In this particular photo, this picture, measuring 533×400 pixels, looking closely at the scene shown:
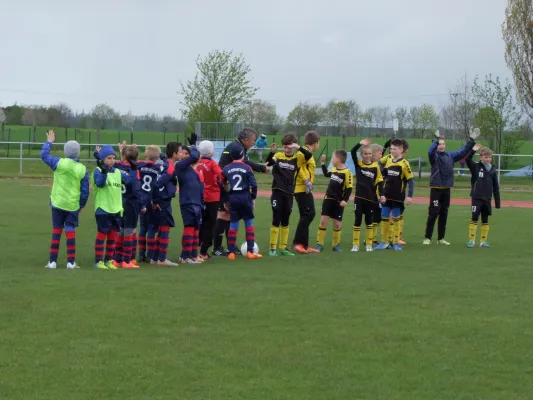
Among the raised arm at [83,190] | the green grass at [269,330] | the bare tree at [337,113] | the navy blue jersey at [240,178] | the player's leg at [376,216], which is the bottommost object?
the green grass at [269,330]

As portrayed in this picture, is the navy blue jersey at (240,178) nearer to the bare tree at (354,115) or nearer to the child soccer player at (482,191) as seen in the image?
the child soccer player at (482,191)

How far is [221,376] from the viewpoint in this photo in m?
5.93

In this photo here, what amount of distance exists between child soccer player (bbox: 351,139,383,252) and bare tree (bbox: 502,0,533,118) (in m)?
34.9

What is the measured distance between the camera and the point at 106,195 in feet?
36.4

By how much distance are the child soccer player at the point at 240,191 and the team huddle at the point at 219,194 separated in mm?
15

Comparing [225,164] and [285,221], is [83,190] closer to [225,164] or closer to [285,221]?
[225,164]

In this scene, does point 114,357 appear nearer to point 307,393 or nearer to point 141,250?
point 307,393

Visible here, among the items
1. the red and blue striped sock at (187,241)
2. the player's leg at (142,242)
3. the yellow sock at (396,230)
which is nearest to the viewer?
the red and blue striped sock at (187,241)

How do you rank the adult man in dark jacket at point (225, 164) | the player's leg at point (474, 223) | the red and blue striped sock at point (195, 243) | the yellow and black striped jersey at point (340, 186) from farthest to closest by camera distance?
the player's leg at point (474, 223)
the yellow and black striped jersey at point (340, 186)
the adult man in dark jacket at point (225, 164)
the red and blue striped sock at point (195, 243)

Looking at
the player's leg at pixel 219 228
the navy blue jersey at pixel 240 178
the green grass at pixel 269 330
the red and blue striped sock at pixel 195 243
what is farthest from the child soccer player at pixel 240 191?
the green grass at pixel 269 330

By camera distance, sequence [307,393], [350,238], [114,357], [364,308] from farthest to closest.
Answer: [350,238] < [364,308] < [114,357] < [307,393]

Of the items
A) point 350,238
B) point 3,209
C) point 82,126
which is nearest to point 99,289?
point 350,238

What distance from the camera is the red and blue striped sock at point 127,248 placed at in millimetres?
11437

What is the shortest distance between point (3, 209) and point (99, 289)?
37.9 ft
